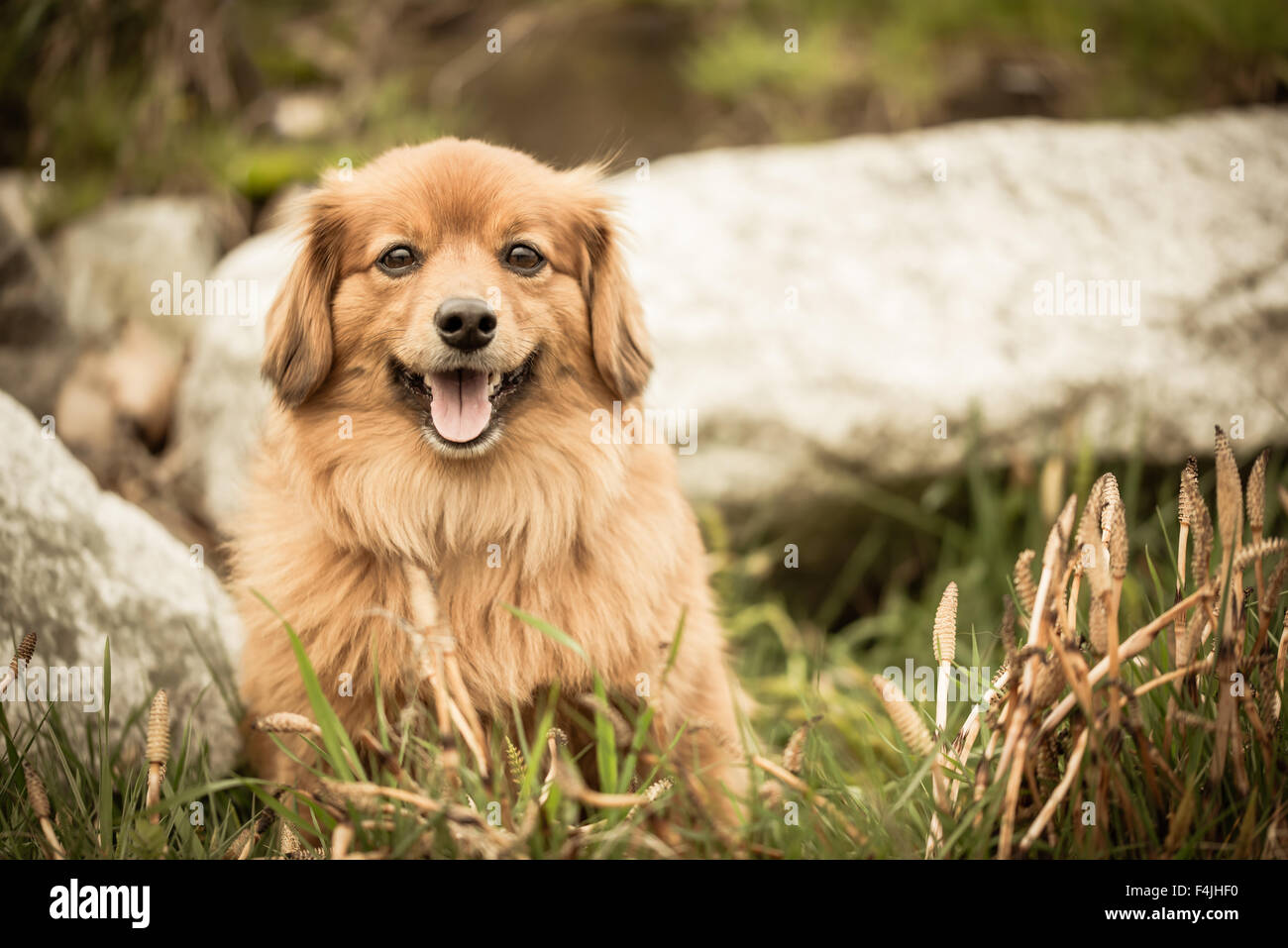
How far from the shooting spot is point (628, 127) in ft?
22.1

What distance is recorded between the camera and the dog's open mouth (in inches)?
105

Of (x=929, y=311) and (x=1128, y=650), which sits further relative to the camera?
(x=929, y=311)

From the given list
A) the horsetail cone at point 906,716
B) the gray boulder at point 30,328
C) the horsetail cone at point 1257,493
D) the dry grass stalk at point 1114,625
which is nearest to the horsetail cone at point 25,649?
the horsetail cone at point 906,716

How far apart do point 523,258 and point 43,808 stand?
176 centimetres

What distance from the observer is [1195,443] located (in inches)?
163

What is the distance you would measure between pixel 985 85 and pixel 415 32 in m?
4.30

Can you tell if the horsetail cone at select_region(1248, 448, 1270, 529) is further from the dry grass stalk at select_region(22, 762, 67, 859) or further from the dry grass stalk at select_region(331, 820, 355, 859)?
the dry grass stalk at select_region(22, 762, 67, 859)

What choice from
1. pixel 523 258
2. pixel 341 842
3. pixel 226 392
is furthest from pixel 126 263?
pixel 341 842

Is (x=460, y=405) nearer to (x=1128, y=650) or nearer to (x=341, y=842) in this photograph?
(x=341, y=842)

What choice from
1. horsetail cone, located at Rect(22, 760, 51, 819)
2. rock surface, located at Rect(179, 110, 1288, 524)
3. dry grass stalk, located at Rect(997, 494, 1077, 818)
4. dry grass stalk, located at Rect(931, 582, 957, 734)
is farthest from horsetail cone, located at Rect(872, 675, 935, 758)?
rock surface, located at Rect(179, 110, 1288, 524)

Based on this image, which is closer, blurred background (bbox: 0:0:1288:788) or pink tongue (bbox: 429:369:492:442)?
pink tongue (bbox: 429:369:492:442)

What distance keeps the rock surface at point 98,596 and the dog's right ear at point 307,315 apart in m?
0.69
